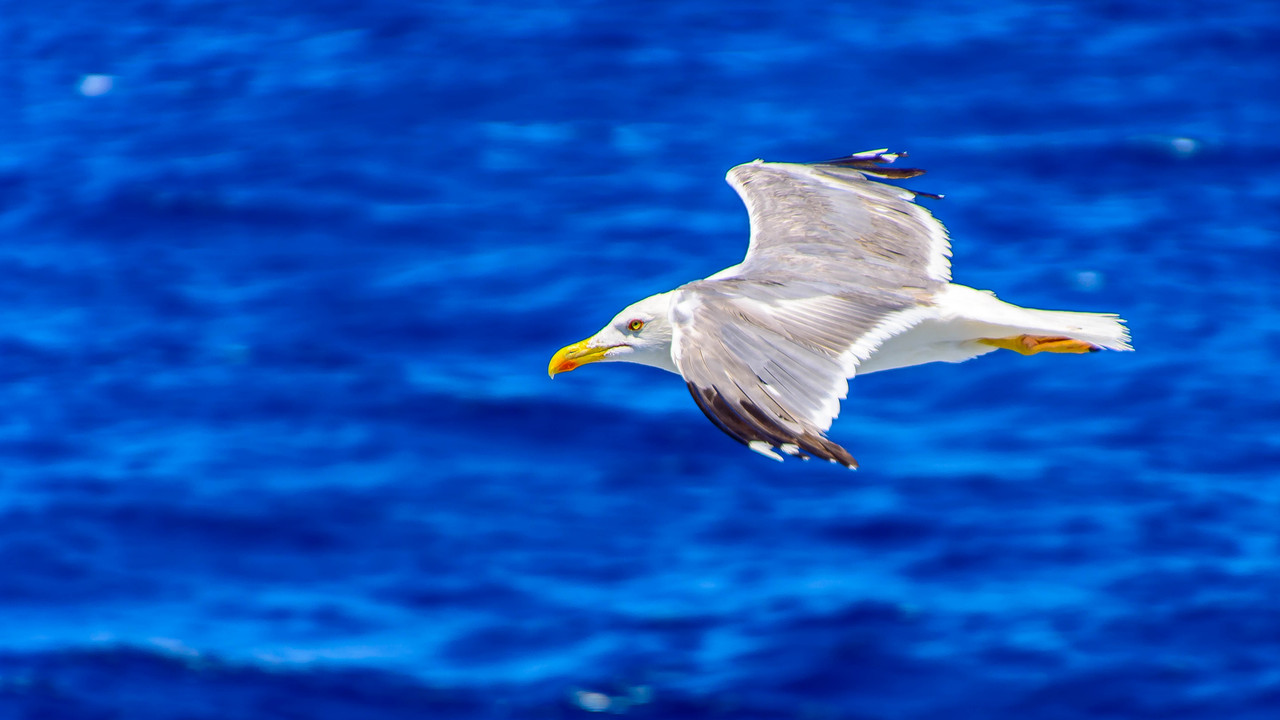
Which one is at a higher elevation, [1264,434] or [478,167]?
[478,167]

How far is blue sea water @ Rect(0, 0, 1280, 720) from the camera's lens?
62.6ft

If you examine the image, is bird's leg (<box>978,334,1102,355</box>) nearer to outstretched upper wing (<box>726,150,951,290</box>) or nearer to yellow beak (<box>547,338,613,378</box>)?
outstretched upper wing (<box>726,150,951,290</box>)

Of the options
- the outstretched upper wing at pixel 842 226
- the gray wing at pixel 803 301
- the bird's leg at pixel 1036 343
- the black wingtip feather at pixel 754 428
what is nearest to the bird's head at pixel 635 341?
the gray wing at pixel 803 301

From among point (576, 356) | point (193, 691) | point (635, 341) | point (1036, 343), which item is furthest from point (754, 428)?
point (193, 691)

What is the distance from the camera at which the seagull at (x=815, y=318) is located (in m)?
8.70

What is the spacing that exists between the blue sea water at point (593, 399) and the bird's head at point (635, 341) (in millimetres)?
8655

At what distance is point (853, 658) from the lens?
18.8 meters

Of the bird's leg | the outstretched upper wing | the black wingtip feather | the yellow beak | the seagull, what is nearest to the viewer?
the black wingtip feather

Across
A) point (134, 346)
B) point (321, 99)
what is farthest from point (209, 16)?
point (134, 346)

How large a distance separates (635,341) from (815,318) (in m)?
1.25

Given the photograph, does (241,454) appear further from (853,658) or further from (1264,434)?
(1264,434)

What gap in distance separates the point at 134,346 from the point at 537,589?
22.2 feet

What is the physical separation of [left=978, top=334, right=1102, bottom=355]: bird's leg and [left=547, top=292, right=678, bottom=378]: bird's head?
6.64 ft

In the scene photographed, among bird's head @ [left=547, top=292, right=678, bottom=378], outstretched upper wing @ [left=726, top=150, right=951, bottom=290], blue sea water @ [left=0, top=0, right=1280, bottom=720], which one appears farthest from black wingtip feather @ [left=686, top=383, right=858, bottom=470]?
blue sea water @ [left=0, top=0, right=1280, bottom=720]
